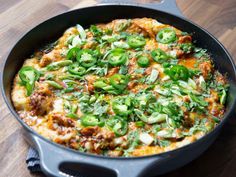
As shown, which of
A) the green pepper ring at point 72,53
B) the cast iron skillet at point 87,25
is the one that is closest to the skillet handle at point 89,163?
the cast iron skillet at point 87,25

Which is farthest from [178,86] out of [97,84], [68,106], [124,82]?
[68,106]

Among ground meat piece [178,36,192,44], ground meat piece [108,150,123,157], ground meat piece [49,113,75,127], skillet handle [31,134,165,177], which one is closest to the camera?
skillet handle [31,134,165,177]

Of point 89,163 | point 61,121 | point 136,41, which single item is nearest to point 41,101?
point 61,121

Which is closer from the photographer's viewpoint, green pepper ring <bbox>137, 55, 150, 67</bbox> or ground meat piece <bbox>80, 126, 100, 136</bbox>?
ground meat piece <bbox>80, 126, 100, 136</bbox>

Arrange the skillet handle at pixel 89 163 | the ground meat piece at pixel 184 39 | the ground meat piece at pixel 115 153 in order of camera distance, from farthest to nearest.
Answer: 1. the ground meat piece at pixel 184 39
2. the ground meat piece at pixel 115 153
3. the skillet handle at pixel 89 163

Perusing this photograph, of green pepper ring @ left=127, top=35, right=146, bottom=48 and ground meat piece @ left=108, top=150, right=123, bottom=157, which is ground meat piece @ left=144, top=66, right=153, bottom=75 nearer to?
green pepper ring @ left=127, top=35, right=146, bottom=48

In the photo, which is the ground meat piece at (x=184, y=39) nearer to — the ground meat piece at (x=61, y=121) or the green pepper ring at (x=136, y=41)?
the green pepper ring at (x=136, y=41)

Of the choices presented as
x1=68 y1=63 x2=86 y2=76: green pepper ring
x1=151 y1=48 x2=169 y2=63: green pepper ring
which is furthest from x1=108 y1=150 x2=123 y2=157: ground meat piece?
x1=151 y1=48 x2=169 y2=63: green pepper ring
